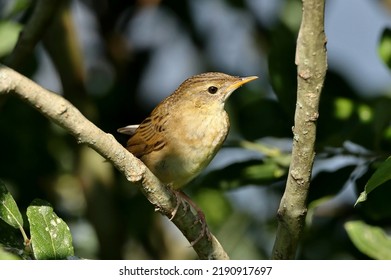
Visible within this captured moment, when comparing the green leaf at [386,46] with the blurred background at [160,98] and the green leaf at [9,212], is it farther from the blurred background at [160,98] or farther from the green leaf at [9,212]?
the green leaf at [9,212]

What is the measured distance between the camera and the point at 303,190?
3338mm

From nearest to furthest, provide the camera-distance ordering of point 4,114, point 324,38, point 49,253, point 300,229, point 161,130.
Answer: point 324,38
point 49,253
point 300,229
point 161,130
point 4,114

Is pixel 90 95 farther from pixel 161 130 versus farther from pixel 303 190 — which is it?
pixel 303 190

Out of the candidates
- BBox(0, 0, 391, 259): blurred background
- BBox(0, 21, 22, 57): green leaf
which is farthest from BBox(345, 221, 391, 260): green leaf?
BBox(0, 21, 22, 57): green leaf

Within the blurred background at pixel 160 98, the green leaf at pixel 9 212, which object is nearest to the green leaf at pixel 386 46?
the blurred background at pixel 160 98

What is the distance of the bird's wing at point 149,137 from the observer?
4.84 meters

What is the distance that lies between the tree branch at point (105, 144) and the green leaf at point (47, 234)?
31 cm

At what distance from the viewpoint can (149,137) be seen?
4895 mm

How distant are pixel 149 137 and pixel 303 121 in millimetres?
1912

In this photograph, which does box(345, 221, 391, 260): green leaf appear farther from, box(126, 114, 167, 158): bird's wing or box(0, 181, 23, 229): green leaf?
box(0, 181, 23, 229): green leaf

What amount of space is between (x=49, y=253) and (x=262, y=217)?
245cm

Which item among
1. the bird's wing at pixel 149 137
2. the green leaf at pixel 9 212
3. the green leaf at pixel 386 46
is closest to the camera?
the green leaf at pixel 9 212

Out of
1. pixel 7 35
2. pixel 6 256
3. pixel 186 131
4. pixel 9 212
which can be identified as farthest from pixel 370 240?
pixel 7 35

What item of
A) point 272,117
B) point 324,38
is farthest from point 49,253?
point 272,117
